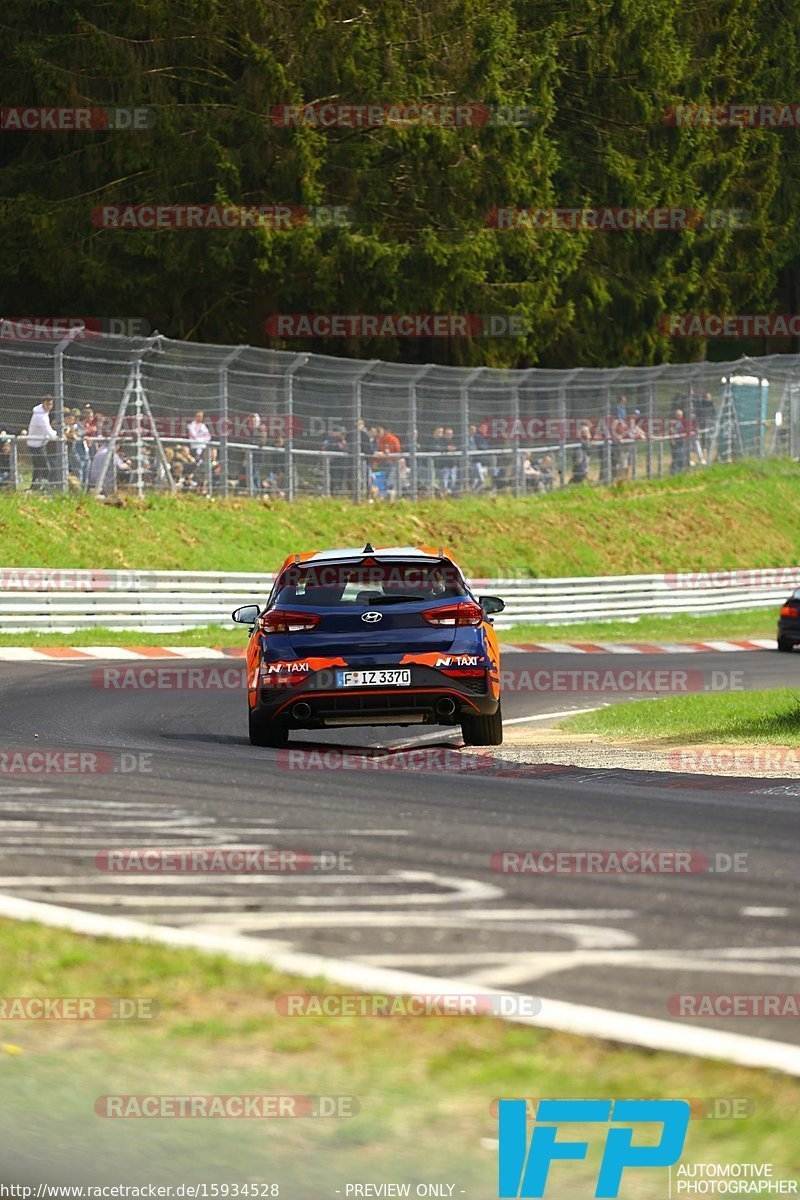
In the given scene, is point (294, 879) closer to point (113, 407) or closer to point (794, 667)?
point (794, 667)

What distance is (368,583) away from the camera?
1413cm

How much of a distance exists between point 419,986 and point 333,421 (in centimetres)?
3018

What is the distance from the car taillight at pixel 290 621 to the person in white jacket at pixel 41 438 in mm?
15986

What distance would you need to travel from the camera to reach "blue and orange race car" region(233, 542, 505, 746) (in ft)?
44.2

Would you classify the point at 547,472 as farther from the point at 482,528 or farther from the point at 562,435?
the point at 482,528

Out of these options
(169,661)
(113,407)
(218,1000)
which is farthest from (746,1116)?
(113,407)

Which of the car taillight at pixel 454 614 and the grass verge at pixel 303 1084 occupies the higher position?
the grass verge at pixel 303 1084

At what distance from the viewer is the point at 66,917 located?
648cm

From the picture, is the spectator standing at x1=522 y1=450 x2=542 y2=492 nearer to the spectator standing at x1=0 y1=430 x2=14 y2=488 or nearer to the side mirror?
the spectator standing at x1=0 y1=430 x2=14 y2=488

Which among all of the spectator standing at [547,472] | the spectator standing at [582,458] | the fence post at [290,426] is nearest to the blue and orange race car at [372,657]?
the fence post at [290,426]

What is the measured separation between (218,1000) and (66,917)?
4.05ft

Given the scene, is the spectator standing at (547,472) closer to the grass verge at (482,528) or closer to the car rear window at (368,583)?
the grass verge at (482,528)

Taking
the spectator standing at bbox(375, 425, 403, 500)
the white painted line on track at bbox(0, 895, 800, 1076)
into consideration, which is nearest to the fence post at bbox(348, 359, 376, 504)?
the spectator standing at bbox(375, 425, 403, 500)

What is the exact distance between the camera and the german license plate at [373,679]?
1344 centimetres
